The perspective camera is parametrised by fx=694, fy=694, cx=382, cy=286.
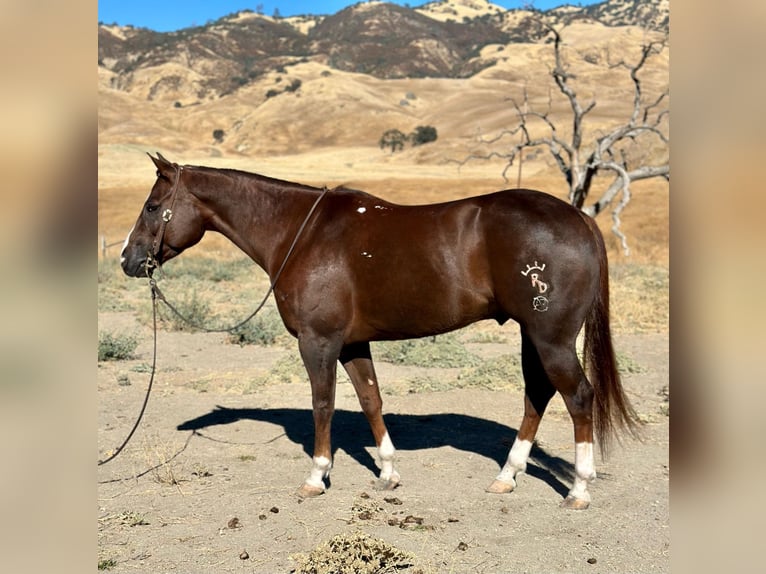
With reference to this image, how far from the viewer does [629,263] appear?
1986 centimetres

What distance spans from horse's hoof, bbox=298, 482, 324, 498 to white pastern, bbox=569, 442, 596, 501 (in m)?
1.86

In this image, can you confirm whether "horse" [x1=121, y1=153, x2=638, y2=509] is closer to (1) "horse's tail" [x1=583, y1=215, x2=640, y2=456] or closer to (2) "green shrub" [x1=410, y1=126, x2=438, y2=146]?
(1) "horse's tail" [x1=583, y1=215, x2=640, y2=456]

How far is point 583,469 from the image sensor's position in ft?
15.9

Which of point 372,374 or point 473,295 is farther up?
point 473,295

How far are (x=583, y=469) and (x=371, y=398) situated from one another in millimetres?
1674

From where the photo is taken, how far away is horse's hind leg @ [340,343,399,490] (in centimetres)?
547

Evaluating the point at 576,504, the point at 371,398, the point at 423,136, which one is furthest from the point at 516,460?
the point at 423,136

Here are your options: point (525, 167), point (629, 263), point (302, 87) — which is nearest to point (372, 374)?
point (629, 263)

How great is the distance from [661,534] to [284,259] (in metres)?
3.23

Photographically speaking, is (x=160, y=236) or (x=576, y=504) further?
(x=160, y=236)

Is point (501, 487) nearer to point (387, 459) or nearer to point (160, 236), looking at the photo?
point (387, 459)

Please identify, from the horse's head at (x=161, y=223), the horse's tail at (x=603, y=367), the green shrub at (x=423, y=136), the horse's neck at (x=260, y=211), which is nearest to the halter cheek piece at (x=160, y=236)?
the horse's head at (x=161, y=223)
